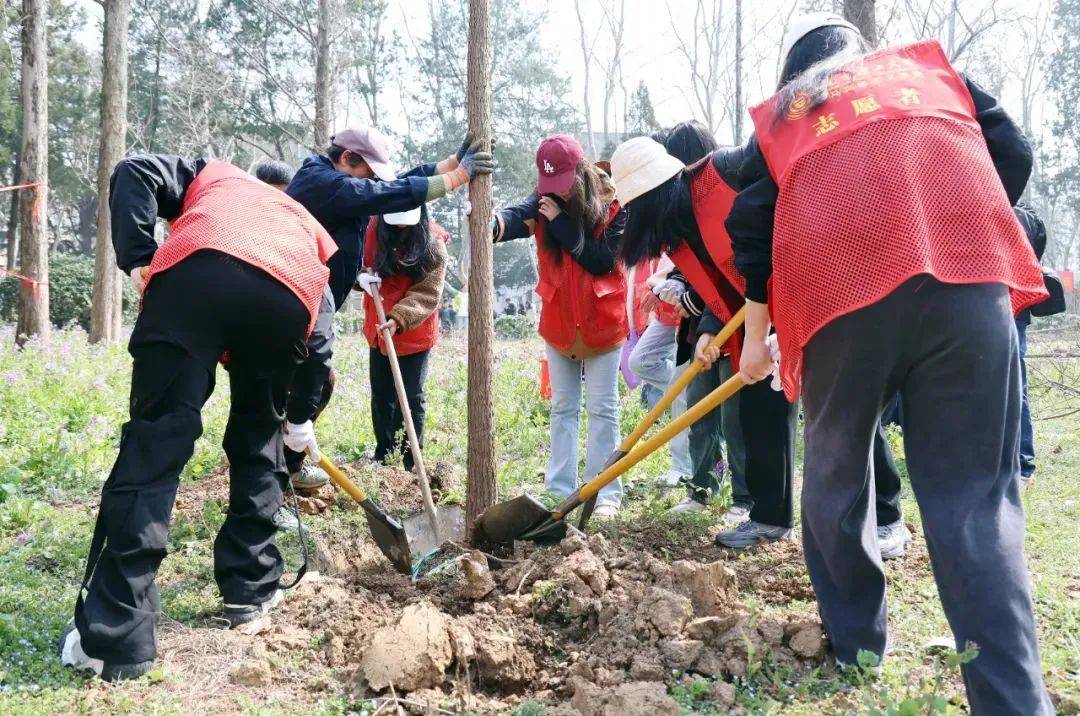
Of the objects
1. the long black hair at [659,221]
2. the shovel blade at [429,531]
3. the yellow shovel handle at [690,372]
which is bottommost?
the shovel blade at [429,531]

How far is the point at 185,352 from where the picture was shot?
8.41ft

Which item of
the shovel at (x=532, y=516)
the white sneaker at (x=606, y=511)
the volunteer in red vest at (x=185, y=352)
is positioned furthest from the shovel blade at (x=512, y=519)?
the volunteer in red vest at (x=185, y=352)

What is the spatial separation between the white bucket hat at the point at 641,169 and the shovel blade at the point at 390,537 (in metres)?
1.64

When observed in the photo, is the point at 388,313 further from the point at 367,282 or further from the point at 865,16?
the point at 865,16

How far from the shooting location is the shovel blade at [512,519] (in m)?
3.55

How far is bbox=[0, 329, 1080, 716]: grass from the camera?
2301 mm

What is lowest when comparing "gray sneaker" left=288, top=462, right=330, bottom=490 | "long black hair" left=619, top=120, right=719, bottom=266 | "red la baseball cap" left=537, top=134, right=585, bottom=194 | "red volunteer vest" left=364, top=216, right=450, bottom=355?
"gray sneaker" left=288, top=462, right=330, bottom=490

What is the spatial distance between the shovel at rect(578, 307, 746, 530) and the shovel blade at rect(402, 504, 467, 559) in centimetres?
61

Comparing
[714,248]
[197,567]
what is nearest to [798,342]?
[714,248]

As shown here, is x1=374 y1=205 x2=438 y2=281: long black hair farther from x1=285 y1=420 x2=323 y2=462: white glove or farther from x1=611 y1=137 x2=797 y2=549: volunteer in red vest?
x1=611 y1=137 x2=797 y2=549: volunteer in red vest

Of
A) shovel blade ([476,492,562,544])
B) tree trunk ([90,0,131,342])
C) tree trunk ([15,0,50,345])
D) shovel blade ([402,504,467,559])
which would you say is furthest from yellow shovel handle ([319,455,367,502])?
tree trunk ([90,0,131,342])

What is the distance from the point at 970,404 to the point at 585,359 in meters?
2.58

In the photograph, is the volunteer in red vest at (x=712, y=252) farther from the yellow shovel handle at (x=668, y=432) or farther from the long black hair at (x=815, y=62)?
the long black hair at (x=815, y=62)

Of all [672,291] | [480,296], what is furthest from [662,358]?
[480,296]
